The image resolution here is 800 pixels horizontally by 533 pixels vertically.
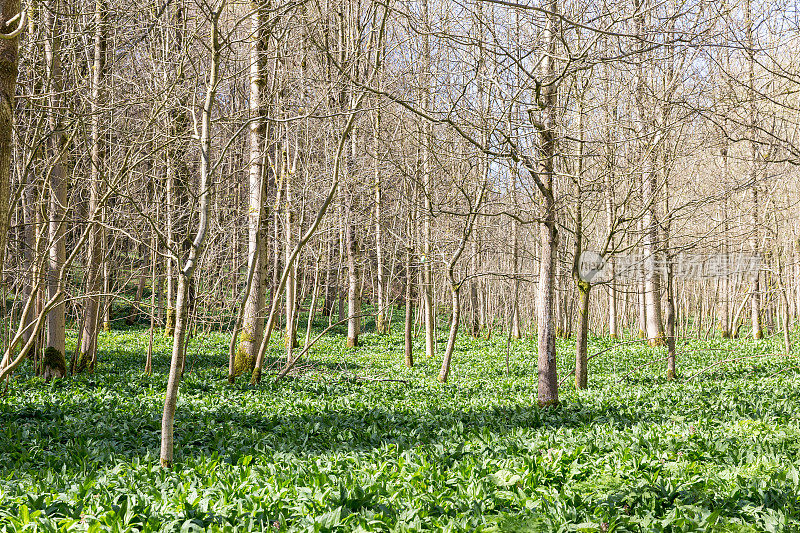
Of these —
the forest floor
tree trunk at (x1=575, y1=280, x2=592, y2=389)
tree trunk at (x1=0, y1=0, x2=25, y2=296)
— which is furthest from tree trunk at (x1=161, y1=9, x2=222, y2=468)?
tree trunk at (x1=575, y1=280, x2=592, y2=389)

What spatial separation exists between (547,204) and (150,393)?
6.69 meters

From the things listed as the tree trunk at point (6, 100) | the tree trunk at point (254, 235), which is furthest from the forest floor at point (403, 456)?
the tree trunk at point (6, 100)

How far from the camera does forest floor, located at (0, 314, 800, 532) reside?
3.92m

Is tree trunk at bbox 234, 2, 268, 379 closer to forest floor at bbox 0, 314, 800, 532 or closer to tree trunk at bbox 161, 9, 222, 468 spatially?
forest floor at bbox 0, 314, 800, 532

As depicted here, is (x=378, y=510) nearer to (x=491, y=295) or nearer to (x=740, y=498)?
(x=740, y=498)

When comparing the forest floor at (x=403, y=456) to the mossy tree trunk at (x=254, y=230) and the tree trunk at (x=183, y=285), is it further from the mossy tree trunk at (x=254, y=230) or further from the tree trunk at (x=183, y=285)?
the mossy tree trunk at (x=254, y=230)

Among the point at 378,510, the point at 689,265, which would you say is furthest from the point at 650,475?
the point at 689,265

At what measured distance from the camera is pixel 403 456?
17.6 ft

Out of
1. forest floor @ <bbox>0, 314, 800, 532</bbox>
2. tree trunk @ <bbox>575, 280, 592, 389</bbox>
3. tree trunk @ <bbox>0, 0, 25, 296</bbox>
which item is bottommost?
forest floor @ <bbox>0, 314, 800, 532</bbox>

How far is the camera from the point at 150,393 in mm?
9117

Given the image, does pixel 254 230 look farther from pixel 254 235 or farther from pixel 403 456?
pixel 403 456

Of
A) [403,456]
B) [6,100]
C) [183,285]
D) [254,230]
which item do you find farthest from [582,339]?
[6,100]

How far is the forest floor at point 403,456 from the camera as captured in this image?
3916 mm

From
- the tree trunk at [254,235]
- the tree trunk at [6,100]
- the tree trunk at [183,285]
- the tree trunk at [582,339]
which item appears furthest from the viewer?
the tree trunk at [254,235]
